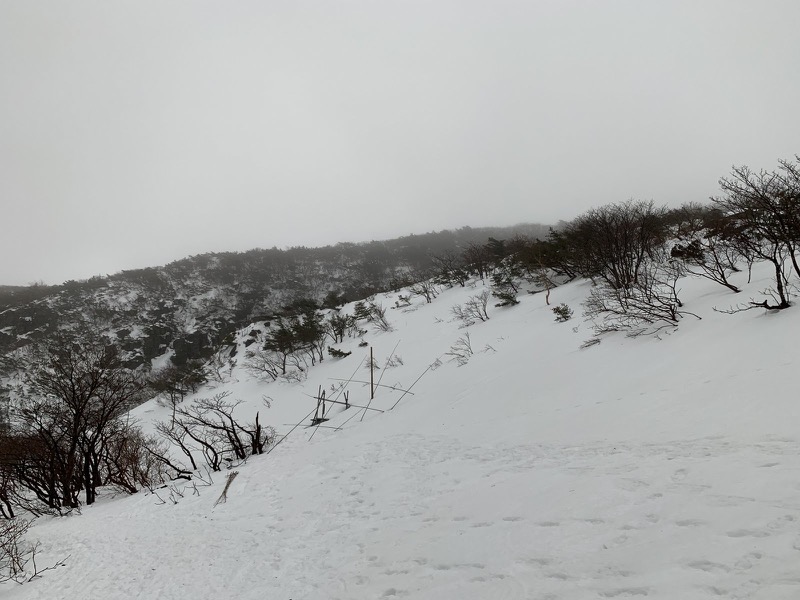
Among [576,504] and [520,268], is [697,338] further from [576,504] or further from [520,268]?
[520,268]

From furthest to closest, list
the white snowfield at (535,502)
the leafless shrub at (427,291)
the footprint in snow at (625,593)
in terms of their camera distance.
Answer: the leafless shrub at (427,291)
the white snowfield at (535,502)
the footprint in snow at (625,593)

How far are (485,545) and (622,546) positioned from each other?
159 centimetres

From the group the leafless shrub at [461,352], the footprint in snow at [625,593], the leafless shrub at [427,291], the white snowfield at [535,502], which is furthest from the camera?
the leafless shrub at [427,291]

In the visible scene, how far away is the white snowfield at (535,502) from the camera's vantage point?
10.5 ft

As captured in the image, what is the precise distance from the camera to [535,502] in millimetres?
4758

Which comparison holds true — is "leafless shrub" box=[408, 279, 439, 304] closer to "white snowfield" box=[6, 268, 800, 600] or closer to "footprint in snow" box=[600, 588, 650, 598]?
"white snowfield" box=[6, 268, 800, 600]

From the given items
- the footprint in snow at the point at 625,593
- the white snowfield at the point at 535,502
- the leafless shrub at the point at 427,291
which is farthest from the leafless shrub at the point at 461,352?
the leafless shrub at the point at 427,291

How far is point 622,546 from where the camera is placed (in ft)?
11.1

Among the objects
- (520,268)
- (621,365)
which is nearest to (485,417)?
(621,365)

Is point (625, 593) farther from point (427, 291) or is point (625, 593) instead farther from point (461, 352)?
point (427, 291)

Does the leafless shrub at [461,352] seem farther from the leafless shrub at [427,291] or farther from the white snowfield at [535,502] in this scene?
the leafless shrub at [427,291]

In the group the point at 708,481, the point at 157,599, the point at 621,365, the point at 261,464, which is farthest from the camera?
the point at 261,464

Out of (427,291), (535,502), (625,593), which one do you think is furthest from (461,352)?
(427,291)

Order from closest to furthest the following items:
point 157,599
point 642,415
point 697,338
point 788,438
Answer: point 788,438
point 157,599
point 642,415
point 697,338
